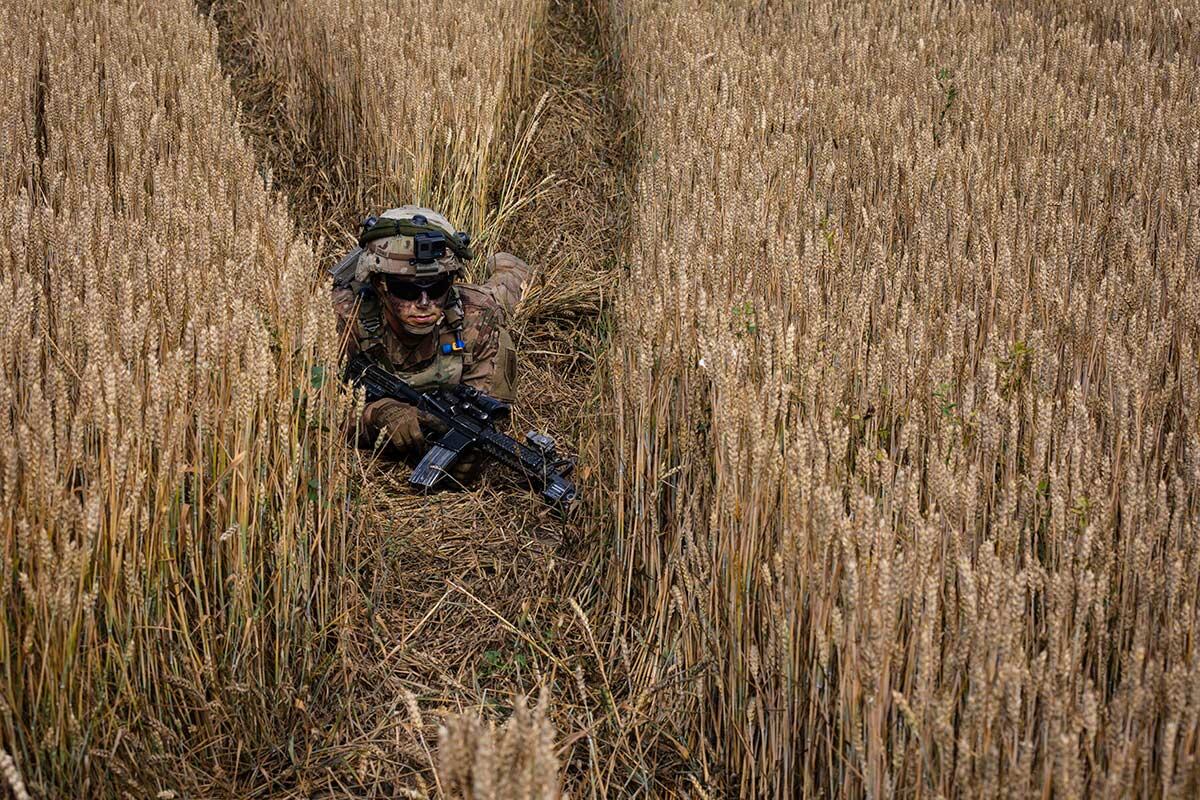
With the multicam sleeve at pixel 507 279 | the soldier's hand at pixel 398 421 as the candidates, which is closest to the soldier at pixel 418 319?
the soldier's hand at pixel 398 421

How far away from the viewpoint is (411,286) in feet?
13.1

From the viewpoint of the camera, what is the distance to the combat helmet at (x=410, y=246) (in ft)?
12.9

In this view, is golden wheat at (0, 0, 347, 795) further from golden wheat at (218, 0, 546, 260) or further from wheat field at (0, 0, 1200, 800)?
golden wheat at (218, 0, 546, 260)

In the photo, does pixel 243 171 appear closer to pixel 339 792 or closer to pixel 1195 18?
pixel 339 792

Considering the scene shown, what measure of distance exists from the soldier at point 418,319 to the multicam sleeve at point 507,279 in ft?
0.57

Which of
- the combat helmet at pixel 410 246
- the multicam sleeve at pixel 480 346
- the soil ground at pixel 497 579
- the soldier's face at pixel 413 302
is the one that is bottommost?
the soil ground at pixel 497 579

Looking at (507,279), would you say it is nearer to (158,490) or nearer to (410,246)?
(410,246)

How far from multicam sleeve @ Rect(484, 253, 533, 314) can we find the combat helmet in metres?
0.47

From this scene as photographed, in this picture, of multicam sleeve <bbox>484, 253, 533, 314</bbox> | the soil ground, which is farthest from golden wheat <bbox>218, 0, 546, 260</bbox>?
multicam sleeve <bbox>484, 253, 533, 314</bbox>

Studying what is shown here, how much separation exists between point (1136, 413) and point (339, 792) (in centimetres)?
183

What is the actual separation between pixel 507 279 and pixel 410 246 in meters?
0.85

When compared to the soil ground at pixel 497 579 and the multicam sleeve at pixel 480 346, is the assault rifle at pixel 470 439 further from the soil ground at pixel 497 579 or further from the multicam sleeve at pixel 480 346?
the multicam sleeve at pixel 480 346

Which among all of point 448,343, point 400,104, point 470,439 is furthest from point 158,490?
point 400,104

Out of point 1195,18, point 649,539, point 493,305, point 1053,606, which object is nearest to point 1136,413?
point 1053,606
